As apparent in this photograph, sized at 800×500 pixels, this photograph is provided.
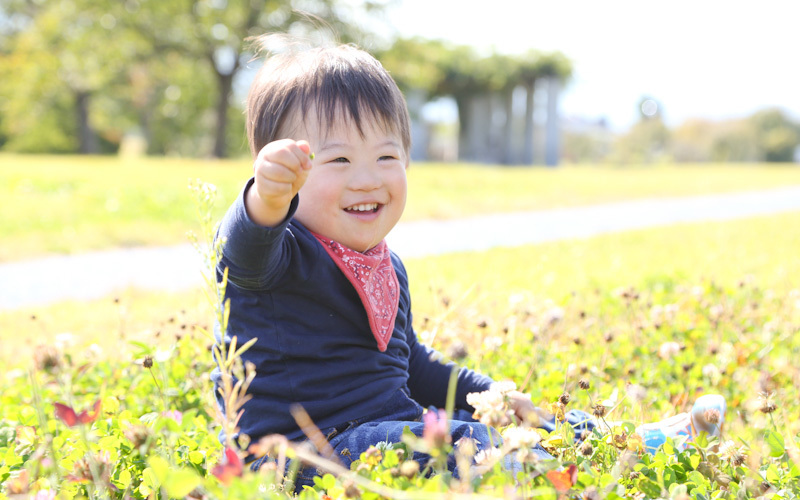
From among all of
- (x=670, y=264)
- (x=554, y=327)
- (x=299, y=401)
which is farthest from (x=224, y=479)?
(x=670, y=264)

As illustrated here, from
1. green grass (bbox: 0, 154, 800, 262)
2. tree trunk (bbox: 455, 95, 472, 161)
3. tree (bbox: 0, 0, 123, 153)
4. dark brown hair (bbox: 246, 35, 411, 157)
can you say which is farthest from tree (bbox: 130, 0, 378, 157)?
dark brown hair (bbox: 246, 35, 411, 157)

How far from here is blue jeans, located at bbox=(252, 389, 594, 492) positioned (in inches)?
68.6

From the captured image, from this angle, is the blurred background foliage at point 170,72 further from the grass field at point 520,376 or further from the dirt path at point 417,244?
the grass field at point 520,376

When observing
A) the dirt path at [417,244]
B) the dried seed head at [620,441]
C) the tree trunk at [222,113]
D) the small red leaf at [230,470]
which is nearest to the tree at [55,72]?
the tree trunk at [222,113]

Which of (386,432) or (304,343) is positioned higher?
(304,343)

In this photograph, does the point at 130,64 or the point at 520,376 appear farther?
the point at 130,64

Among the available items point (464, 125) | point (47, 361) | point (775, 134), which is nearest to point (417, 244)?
point (47, 361)

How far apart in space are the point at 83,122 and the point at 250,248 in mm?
32659

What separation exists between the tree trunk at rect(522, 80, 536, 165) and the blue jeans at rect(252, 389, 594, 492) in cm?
3155

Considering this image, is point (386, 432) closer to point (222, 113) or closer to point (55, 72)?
point (222, 113)

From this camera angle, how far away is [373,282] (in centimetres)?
208

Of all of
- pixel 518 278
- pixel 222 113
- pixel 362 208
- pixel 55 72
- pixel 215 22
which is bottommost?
pixel 518 278

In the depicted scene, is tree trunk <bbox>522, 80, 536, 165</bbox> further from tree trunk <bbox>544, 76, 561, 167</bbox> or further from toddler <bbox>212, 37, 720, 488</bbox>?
toddler <bbox>212, 37, 720, 488</bbox>

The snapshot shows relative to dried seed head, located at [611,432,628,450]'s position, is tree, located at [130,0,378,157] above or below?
above
